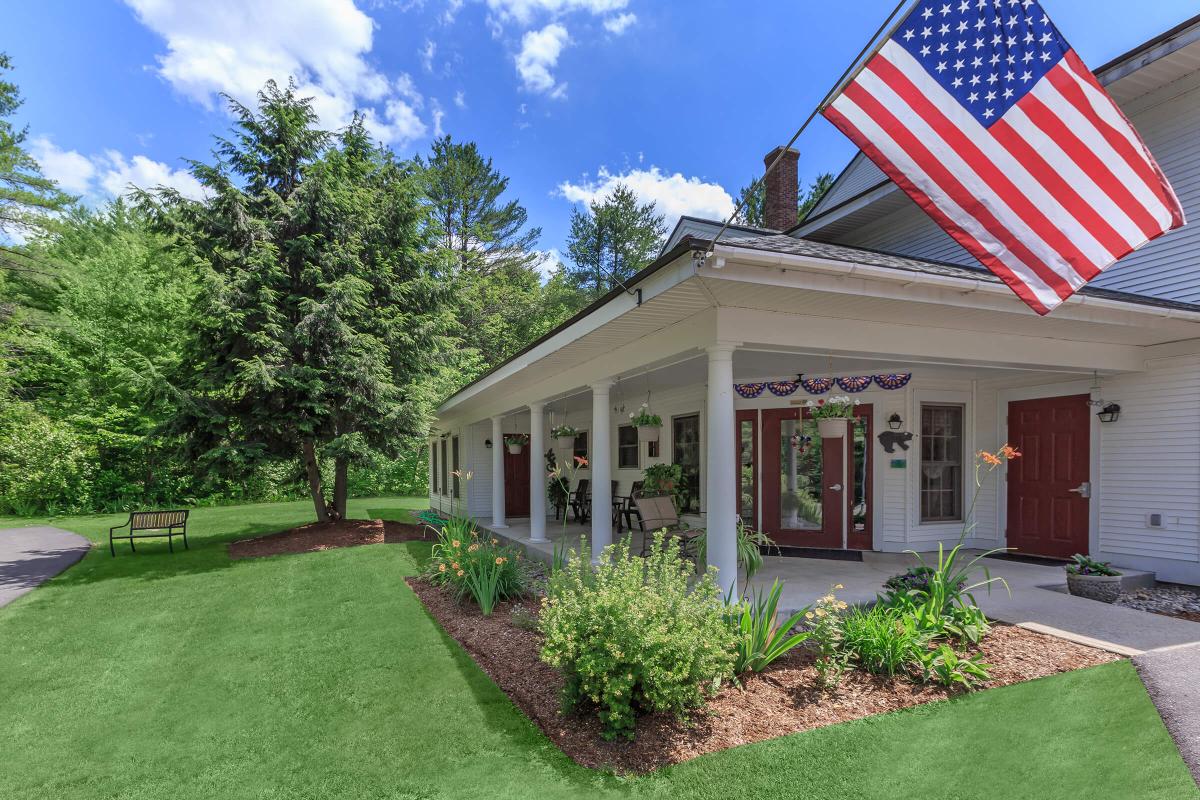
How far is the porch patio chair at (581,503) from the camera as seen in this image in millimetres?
12664

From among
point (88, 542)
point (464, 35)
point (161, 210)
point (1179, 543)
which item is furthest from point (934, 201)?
point (88, 542)

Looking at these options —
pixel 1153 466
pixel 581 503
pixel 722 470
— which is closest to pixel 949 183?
pixel 722 470

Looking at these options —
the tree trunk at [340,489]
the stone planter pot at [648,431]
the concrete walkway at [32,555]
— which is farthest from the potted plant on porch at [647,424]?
the concrete walkway at [32,555]

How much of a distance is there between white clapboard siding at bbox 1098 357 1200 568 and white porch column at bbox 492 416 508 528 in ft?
29.9

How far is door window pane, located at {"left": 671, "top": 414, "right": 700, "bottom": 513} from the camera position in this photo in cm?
973

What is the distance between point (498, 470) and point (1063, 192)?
385 inches

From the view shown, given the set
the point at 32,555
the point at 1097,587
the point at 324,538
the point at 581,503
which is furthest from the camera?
the point at 581,503

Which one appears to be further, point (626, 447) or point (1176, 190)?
point (626, 447)

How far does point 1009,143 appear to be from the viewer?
304cm

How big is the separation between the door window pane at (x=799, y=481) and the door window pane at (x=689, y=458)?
5.32ft

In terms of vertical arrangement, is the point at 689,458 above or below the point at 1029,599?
above

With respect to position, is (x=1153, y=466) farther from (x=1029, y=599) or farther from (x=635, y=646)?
(x=635, y=646)

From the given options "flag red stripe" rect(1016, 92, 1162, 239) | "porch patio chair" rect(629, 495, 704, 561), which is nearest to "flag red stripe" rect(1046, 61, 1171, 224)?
"flag red stripe" rect(1016, 92, 1162, 239)

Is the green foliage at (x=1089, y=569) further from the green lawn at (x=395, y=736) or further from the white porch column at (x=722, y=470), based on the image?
the white porch column at (x=722, y=470)
